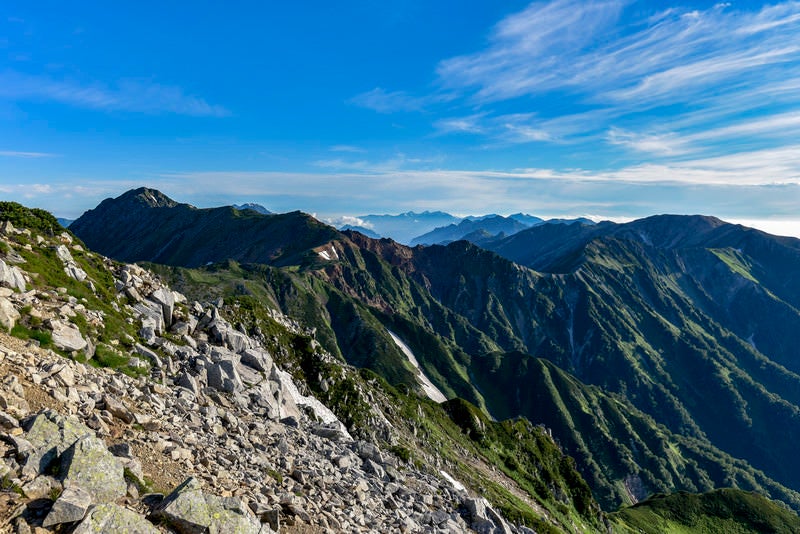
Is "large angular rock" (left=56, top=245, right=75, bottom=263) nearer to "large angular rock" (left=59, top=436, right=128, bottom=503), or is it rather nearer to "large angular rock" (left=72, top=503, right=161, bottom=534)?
"large angular rock" (left=59, top=436, right=128, bottom=503)

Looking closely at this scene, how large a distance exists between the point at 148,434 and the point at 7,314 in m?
11.1

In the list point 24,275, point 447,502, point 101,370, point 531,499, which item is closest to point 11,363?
point 101,370

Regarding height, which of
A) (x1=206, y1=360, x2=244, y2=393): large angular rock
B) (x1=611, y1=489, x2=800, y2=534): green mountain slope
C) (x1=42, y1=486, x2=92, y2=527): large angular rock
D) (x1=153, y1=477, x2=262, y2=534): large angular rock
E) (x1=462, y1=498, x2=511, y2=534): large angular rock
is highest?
(x1=42, y1=486, x2=92, y2=527): large angular rock

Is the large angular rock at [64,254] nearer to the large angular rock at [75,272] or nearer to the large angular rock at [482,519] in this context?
the large angular rock at [75,272]

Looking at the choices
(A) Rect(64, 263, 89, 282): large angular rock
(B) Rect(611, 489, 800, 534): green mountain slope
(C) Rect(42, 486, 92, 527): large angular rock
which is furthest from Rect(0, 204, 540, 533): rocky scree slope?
(B) Rect(611, 489, 800, 534): green mountain slope

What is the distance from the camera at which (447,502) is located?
32156 millimetres

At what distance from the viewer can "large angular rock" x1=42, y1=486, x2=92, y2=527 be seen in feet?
40.8

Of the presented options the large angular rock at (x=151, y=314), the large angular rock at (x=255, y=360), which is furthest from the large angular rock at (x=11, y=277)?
the large angular rock at (x=255, y=360)

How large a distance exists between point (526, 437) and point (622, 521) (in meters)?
43.4

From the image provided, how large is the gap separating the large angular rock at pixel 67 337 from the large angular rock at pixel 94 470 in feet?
37.3

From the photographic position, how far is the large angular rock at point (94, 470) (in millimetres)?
14242

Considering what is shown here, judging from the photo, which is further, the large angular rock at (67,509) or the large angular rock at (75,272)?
the large angular rock at (75,272)

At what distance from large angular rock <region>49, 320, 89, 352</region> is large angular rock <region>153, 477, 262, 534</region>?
1377 cm

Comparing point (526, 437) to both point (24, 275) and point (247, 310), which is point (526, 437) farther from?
point (24, 275)
